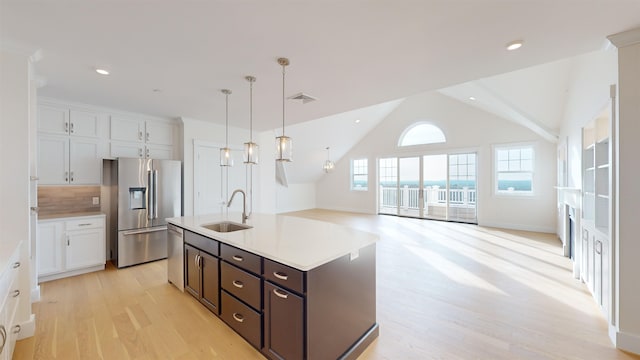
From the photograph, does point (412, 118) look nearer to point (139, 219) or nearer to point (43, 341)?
point (139, 219)

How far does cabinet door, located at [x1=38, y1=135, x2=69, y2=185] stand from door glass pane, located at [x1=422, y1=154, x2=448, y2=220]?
7991 millimetres

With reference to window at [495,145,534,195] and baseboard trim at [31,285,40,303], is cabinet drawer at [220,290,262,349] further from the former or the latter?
window at [495,145,534,195]

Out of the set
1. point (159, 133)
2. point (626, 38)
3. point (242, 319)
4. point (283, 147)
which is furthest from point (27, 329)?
point (626, 38)

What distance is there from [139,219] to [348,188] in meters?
A: 6.90

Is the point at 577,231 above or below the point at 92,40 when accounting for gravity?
below

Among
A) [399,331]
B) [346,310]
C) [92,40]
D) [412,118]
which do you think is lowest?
[399,331]

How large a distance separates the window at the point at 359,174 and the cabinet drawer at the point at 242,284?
7357mm

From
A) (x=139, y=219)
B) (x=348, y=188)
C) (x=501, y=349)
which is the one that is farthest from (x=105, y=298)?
(x=348, y=188)

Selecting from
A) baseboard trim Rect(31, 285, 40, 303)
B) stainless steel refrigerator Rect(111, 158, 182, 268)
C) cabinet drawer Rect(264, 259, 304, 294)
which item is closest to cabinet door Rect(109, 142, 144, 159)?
stainless steel refrigerator Rect(111, 158, 182, 268)

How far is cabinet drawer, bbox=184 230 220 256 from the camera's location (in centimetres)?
224

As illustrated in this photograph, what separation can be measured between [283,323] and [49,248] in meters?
3.67

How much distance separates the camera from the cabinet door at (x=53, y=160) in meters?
3.31

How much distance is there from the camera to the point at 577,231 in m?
3.23

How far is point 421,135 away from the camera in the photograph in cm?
777
